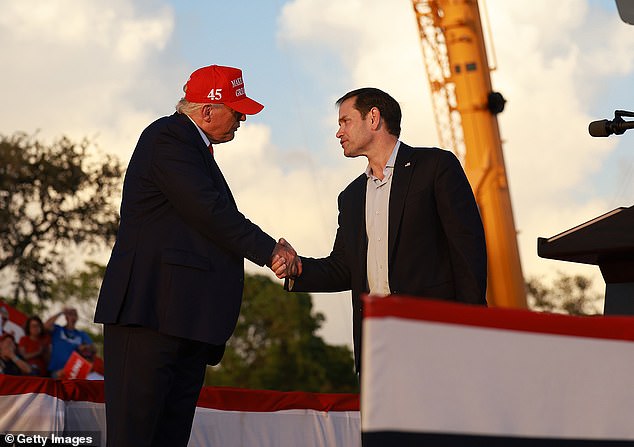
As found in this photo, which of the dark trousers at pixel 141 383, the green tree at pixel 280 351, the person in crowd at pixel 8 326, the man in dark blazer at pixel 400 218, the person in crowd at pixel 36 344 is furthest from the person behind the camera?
the green tree at pixel 280 351

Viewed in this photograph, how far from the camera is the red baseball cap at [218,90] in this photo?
4520 mm

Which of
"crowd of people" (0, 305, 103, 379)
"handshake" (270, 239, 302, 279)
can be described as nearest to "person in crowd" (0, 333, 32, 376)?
"crowd of people" (0, 305, 103, 379)

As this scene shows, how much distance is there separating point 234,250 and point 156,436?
2.55 ft

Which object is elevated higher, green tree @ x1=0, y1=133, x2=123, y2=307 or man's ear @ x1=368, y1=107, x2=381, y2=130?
green tree @ x1=0, y1=133, x2=123, y2=307

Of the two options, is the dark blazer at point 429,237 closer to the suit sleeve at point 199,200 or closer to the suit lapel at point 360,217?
the suit lapel at point 360,217

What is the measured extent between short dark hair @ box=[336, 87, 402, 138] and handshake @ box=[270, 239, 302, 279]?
652 mm

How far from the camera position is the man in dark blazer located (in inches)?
172

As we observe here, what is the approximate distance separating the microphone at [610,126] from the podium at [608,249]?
474 mm

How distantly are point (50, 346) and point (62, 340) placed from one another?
164mm

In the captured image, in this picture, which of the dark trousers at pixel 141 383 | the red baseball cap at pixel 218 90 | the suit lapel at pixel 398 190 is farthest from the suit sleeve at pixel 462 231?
the dark trousers at pixel 141 383

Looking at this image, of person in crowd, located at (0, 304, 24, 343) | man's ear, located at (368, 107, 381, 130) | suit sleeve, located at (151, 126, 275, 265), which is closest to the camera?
suit sleeve, located at (151, 126, 275, 265)

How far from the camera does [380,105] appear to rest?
4.71 m

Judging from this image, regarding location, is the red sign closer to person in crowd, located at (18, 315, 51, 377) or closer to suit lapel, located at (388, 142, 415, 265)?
person in crowd, located at (18, 315, 51, 377)

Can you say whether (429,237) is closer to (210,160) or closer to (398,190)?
(398,190)
